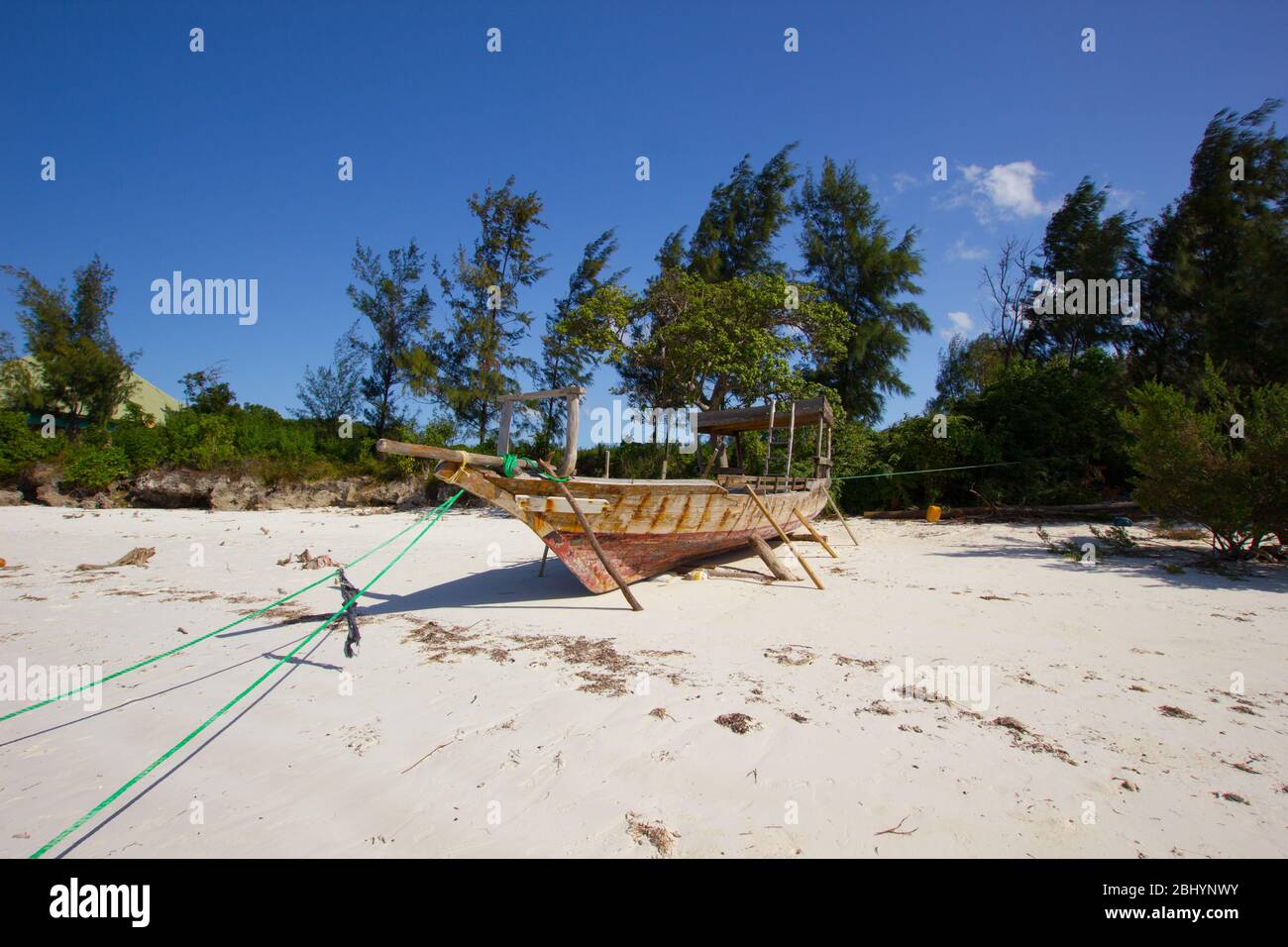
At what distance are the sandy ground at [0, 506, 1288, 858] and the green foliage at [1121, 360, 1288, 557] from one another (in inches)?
76.7

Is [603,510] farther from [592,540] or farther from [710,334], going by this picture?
[710,334]

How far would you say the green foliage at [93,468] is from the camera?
58.9 ft

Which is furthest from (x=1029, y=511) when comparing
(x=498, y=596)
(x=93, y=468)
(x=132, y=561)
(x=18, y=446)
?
(x=18, y=446)

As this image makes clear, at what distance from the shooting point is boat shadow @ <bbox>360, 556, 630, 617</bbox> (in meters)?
6.61

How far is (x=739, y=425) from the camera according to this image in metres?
11.8

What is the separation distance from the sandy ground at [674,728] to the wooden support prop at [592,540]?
10.0 inches

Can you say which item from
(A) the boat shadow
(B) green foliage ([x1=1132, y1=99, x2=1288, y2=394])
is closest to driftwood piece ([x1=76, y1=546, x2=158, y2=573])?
(A) the boat shadow

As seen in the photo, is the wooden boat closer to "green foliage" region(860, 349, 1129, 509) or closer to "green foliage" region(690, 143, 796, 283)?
"green foliage" region(860, 349, 1129, 509)

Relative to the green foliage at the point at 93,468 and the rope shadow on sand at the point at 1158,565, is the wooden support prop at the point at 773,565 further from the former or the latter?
the green foliage at the point at 93,468

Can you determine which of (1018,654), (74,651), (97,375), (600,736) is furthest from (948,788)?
(97,375)

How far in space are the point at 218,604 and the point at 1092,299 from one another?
29.1 m

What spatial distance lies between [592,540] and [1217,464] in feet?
32.1

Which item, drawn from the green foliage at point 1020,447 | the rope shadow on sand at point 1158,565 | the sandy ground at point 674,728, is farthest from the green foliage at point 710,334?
the sandy ground at point 674,728

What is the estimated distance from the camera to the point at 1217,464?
8.51 metres
